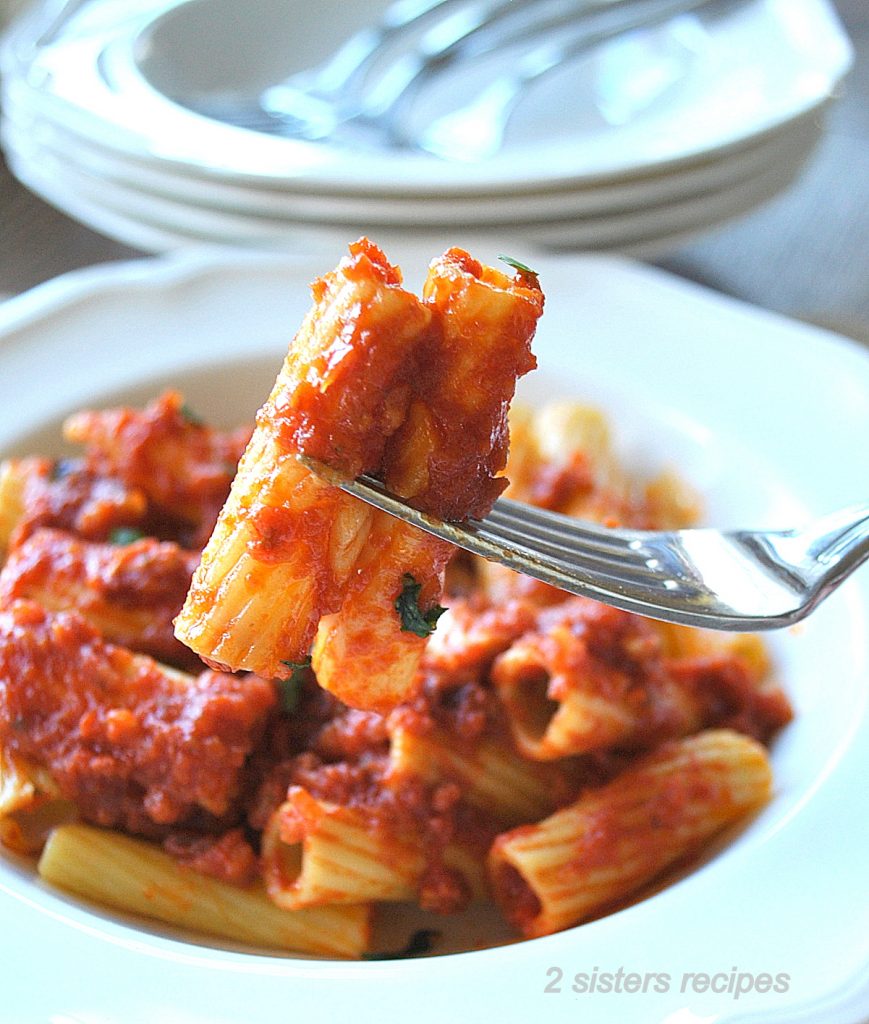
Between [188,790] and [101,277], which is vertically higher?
[101,277]

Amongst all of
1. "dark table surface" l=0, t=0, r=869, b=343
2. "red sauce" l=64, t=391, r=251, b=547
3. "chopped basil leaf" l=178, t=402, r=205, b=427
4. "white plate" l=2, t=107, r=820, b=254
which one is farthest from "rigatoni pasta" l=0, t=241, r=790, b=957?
"dark table surface" l=0, t=0, r=869, b=343

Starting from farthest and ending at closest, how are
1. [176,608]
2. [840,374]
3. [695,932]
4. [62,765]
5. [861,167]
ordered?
1. [861,167]
2. [840,374]
3. [176,608]
4. [62,765]
5. [695,932]

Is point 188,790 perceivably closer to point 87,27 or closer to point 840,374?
point 840,374

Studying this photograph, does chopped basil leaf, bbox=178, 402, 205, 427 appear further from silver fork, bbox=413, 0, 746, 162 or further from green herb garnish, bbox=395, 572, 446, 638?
silver fork, bbox=413, 0, 746, 162

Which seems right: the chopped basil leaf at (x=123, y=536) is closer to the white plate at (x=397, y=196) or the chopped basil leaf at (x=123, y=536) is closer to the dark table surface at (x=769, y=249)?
the white plate at (x=397, y=196)

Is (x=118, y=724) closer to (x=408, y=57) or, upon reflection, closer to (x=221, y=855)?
(x=221, y=855)

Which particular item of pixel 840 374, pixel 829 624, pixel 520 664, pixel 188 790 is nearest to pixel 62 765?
pixel 188 790

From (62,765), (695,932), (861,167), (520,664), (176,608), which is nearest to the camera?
(695,932)
